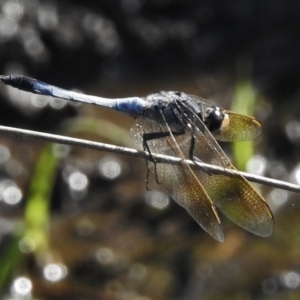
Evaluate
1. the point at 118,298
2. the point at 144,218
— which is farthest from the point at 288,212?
the point at 118,298

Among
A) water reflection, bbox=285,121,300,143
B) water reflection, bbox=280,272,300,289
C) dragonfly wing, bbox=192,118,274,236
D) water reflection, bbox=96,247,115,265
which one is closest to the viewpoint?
dragonfly wing, bbox=192,118,274,236

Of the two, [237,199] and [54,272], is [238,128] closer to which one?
[237,199]

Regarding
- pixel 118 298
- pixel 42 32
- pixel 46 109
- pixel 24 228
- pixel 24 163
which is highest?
pixel 42 32

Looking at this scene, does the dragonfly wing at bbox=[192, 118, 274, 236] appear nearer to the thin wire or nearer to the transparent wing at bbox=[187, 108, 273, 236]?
the transparent wing at bbox=[187, 108, 273, 236]

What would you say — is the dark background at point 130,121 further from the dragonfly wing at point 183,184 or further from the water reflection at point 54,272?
the dragonfly wing at point 183,184

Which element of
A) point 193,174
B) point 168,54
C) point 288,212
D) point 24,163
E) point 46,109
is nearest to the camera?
point 193,174

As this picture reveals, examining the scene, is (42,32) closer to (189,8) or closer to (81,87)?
(81,87)

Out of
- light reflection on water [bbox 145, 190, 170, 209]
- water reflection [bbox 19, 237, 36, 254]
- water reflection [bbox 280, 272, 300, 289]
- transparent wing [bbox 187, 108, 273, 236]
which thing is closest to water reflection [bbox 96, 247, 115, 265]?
water reflection [bbox 19, 237, 36, 254]
